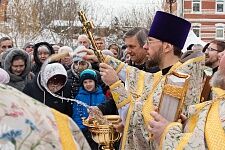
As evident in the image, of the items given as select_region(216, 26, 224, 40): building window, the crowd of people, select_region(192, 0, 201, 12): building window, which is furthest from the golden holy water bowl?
select_region(216, 26, 224, 40): building window

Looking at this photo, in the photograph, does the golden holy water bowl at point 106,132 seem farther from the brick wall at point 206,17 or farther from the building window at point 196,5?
the building window at point 196,5

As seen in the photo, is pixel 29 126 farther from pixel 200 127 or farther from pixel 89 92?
pixel 89 92

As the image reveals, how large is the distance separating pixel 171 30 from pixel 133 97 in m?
0.59

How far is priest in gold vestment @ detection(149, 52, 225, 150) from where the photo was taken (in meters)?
2.06

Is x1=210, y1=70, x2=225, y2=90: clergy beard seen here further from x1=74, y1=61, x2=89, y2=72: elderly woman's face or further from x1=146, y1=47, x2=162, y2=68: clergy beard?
x1=74, y1=61, x2=89, y2=72: elderly woman's face

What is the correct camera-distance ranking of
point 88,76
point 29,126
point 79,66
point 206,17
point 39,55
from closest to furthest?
point 29,126, point 88,76, point 79,66, point 39,55, point 206,17

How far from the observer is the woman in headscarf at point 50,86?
5098 millimetres

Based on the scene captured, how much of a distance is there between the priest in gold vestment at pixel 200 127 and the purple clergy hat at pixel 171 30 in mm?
869

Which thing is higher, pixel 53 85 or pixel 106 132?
pixel 53 85

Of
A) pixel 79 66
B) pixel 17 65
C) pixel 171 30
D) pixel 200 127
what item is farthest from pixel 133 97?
pixel 79 66

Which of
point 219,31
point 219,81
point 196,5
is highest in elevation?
point 196,5

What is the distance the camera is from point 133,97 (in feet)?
11.9

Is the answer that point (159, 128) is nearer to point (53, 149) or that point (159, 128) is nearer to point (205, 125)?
point (205, 125)

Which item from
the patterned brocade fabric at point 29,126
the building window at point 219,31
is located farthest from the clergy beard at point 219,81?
the building window at point 219,31
